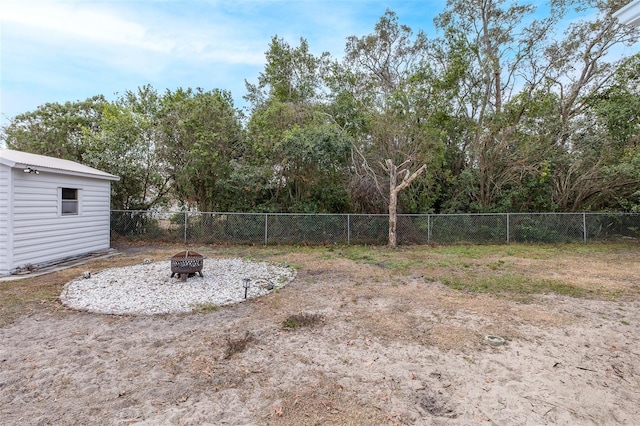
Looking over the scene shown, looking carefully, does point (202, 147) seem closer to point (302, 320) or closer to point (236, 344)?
point (302, 320)

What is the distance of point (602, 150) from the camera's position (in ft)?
34.8


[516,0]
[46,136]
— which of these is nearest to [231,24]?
[46,136]

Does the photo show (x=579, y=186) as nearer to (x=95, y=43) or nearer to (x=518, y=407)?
(x=518, y=407)

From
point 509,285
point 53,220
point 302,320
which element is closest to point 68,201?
point 53,220

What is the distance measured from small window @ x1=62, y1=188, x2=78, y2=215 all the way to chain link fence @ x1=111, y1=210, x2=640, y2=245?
224cm

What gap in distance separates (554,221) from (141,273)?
41.8ft

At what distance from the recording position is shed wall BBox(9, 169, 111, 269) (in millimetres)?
6242

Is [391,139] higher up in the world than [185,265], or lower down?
higher up

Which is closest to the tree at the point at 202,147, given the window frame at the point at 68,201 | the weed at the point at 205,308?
the window frame at the point at 68,201

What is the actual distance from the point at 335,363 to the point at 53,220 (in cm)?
777

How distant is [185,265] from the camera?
5578 mm

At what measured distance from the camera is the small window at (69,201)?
759 centimetres

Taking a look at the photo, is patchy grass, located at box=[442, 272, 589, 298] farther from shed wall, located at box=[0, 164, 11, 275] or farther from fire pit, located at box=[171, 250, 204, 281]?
Answer: shed wall, located at box=[0, 164, 11, 275]

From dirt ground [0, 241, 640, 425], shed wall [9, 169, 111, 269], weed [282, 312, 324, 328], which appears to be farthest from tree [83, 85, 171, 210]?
weed [282, 312, 324, 328]
